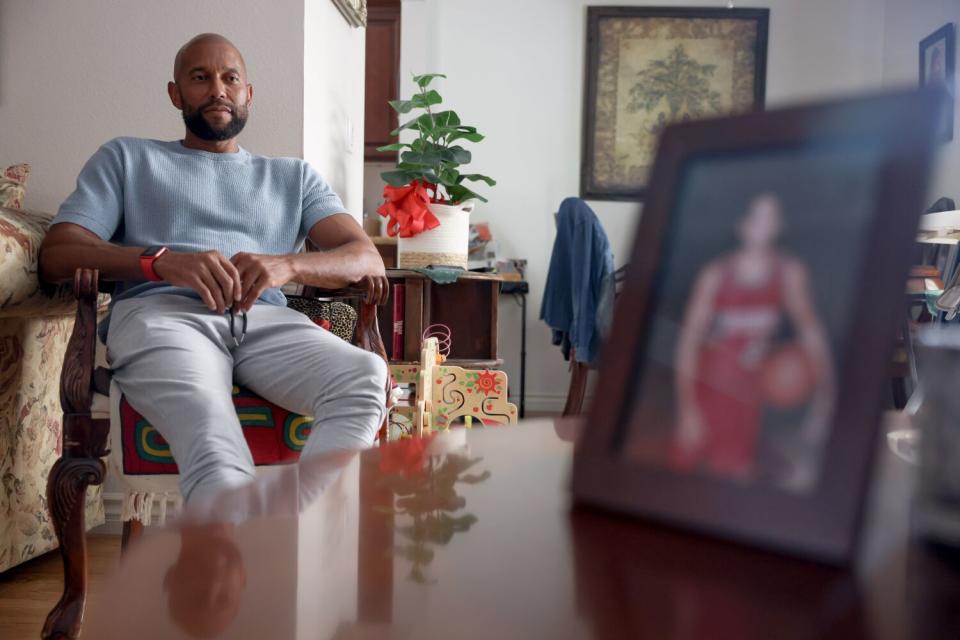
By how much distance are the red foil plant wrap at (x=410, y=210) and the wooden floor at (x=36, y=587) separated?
110cm

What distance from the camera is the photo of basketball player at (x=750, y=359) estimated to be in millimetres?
327

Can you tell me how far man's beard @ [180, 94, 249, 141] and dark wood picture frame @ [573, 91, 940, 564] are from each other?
5.27 feet

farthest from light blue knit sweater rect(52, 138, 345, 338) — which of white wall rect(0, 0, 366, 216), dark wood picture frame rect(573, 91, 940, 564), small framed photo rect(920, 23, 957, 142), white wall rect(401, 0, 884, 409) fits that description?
small framed photo rect(920, 23, 957, 142)

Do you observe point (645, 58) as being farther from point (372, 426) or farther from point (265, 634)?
point (265, 634)

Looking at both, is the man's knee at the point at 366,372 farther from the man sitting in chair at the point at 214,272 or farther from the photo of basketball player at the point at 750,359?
the photo of basketball player at the point at 750,359

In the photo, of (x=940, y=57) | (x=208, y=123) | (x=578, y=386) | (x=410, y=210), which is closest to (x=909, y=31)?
(x=940, y=57)

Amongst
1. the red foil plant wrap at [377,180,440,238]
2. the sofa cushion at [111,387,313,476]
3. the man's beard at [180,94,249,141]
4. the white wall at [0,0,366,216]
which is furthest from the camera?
the red foil plant wrap at [377,180,440,238]

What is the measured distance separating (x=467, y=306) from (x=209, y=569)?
2286mm

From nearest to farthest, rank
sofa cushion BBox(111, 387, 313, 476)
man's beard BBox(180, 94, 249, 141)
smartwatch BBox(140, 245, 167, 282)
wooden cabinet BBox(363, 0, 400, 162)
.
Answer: sofa cushion BBox(111, 387, 313, 476) < smartwatch BBox(140, 245, 167, 282) < man's beard BBox(180, 94, 249, 141) < wooden cabinet BBox(363, 0, 400, 162)

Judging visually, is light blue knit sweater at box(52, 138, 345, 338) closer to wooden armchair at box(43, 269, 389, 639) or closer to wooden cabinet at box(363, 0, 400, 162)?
wooden armchair at box(43, 269, 389, 639)

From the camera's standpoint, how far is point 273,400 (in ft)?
4.92

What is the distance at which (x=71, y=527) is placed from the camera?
1463 millimetres

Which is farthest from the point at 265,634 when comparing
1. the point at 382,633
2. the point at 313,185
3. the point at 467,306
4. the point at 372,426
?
the point at 467,306

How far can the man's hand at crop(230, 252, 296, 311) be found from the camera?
153 centimetres
